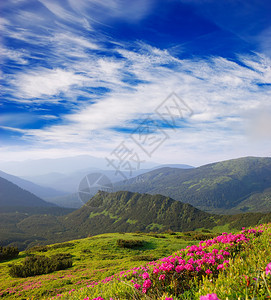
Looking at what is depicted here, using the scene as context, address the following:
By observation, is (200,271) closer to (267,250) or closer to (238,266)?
(238,266)

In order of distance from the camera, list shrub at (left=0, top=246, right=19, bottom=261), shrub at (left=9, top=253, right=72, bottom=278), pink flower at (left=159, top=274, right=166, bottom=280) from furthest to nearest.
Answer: shrub at (left=0, top=246, right=19, bottom=261)
shrub at (left=9, top=253, right=72, bottom=278)
pink flower at (left=159, top=274, right=166, bottom=280)

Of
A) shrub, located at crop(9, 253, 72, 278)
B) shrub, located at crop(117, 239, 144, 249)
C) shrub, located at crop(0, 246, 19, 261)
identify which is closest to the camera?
shrub, located at crop(9, 253, 72, 278)

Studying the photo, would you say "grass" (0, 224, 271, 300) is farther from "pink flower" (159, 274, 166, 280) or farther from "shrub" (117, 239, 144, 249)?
"shrub" (117, 239, 144, 249)

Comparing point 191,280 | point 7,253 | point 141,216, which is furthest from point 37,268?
point 141,216

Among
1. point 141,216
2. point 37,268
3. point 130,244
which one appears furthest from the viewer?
point 141,216

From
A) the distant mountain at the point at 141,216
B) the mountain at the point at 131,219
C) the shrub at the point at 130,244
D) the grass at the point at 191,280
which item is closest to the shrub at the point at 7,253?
the grass at the point at 191,280

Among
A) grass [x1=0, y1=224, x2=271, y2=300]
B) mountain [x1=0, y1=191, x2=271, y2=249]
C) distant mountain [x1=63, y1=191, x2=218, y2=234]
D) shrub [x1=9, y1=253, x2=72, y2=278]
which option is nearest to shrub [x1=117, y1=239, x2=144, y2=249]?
shrub [x1=9, y1=253, x2=72, y2=278]

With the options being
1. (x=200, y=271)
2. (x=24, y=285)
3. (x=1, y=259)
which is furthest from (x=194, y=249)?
(x=1, y=259)

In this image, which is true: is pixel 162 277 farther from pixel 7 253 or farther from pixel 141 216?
pixel 141 216

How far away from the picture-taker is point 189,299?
326 centimetres

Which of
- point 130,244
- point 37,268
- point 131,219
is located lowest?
point 131,219

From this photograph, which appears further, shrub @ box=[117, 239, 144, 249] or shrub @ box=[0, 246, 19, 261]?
shrub @ box=[117, 239, 144, 249]

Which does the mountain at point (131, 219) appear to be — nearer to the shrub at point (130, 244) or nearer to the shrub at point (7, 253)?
the shrub at point (130, 244)

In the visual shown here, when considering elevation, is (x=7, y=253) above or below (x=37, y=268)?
below
